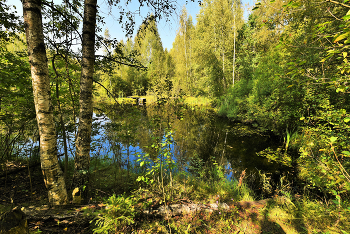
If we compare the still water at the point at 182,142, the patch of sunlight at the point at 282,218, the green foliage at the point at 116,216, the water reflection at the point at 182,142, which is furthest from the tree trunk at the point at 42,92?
the patch of sunlight at the point at 282,218

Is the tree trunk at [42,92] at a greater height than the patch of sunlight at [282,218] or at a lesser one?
greater

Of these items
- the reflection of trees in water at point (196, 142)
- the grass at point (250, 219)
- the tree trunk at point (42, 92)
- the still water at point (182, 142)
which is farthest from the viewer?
the reflection of trees in water at point (196, 142)

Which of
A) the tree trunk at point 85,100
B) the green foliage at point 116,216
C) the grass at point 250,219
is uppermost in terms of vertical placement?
the tree trunk at point 85,100

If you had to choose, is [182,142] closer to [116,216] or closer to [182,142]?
[182,142]

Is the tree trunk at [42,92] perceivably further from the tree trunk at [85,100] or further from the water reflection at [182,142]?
the water reflection at [182,142]

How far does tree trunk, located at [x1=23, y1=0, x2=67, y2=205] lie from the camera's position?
173 cm

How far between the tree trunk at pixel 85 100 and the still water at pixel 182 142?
39.2 inches

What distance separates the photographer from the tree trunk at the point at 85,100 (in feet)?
7.45

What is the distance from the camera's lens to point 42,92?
1816 millimetres

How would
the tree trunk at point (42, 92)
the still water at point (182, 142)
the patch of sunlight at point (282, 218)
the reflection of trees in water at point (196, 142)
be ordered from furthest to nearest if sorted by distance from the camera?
the reflection of trees in water at point (196, 142)
the still water at point (182, 142)
the patch of sunlight at point (282, 218)
the tree trunk at point (42, 92)

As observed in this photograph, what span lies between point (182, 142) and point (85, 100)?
12.7 ft

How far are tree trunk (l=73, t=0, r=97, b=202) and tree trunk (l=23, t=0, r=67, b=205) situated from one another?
326 mm

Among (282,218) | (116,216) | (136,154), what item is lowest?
(282,218)

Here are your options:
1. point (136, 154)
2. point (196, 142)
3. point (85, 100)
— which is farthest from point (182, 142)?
point (85, 100)
